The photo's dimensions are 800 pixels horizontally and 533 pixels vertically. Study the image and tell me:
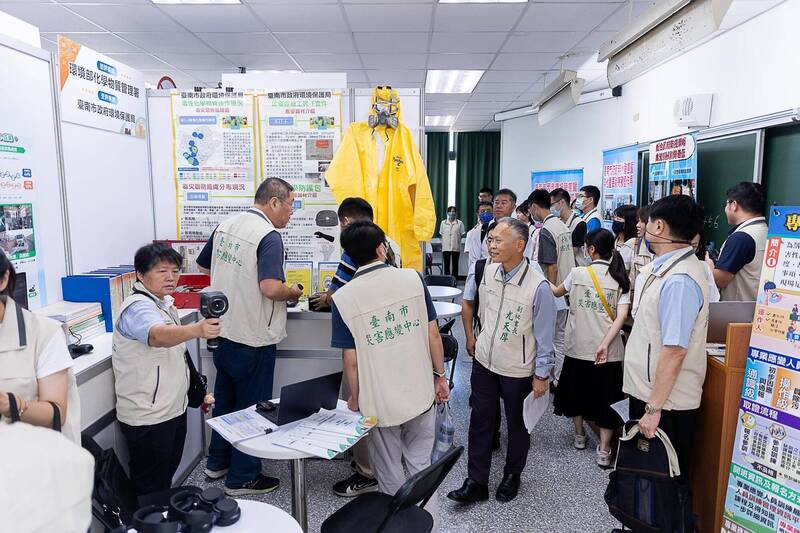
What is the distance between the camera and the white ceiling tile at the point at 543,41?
4.91 m

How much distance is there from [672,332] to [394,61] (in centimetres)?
491

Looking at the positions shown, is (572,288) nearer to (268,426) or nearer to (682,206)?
(682,206)

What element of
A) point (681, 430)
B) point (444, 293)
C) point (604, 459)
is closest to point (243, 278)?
point (444, 293)

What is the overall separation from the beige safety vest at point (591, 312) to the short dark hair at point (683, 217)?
32.3 inches

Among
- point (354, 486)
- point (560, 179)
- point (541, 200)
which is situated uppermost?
point (560, 179)

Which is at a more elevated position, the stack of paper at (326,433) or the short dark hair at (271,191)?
the short dark hair at (271,191)

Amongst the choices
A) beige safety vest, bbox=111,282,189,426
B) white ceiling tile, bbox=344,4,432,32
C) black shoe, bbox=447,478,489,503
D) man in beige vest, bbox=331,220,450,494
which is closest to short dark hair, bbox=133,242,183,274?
beige safety vest, bbox=111,282,189,426

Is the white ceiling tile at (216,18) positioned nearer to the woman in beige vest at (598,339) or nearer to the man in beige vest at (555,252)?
the man in beige vest at (555,252)

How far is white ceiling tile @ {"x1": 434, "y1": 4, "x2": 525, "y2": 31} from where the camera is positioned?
14.0 ft

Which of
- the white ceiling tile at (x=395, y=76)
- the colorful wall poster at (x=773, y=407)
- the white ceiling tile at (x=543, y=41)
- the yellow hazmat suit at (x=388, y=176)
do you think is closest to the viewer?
the colorful wall poster at (x=773, y=407)

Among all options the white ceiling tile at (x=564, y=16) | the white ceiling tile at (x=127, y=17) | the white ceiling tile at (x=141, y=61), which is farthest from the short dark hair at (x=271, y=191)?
the white ceiling tile at (x=141, y=61)

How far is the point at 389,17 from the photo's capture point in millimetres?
4488

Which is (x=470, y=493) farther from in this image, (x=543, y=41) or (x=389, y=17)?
(x=543, y=41)

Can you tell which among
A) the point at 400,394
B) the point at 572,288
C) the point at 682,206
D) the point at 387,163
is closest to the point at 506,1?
the point at 387,163
